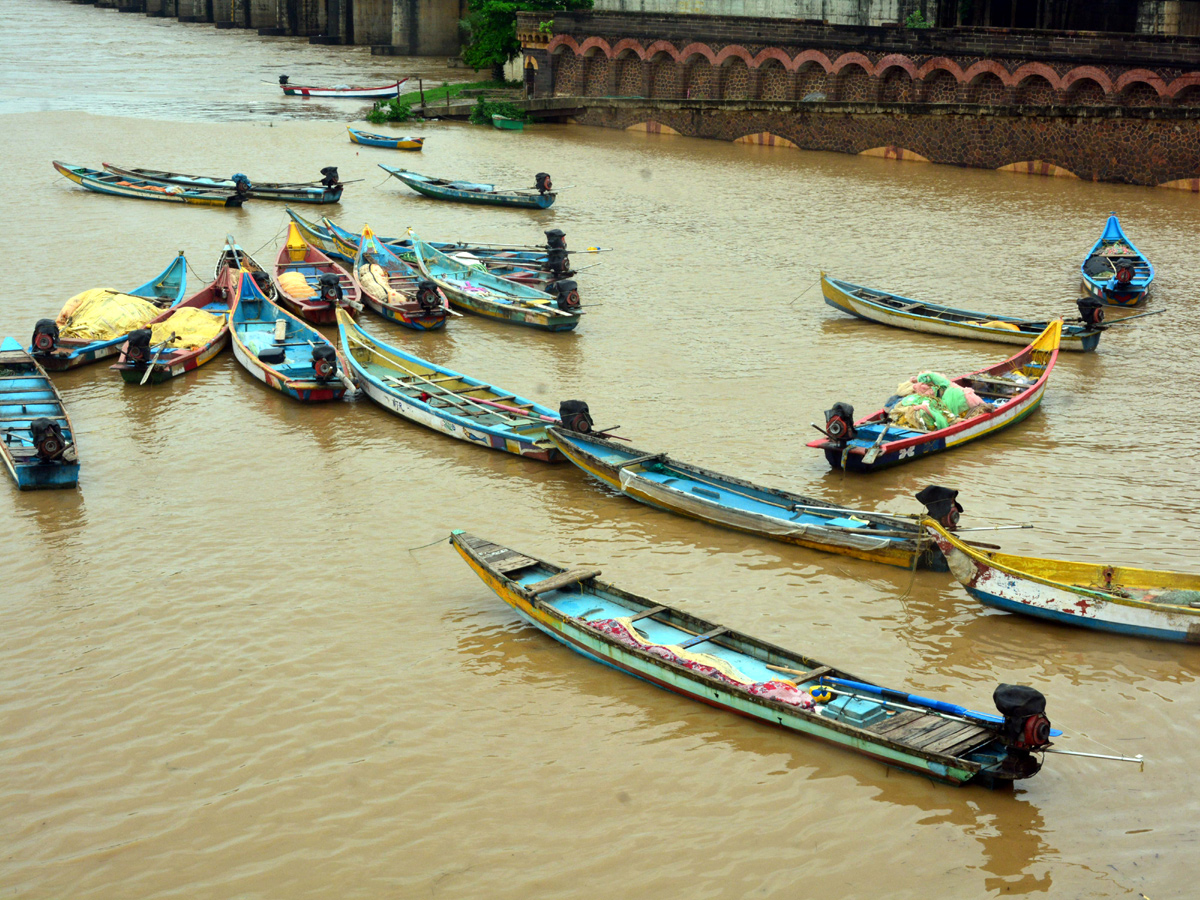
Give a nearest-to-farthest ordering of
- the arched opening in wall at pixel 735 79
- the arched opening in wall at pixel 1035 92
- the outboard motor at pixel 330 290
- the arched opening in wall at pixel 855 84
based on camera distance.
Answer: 1. the outboard motor at pixel 330 290
2. the arched opening in wall at pixel 1035 92
3. the arched opening in wall at pixel 855 84
4. the arched opening in wall at pixel 735 79

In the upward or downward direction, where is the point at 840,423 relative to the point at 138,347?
downward

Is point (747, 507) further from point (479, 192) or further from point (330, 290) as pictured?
point (479, 192)

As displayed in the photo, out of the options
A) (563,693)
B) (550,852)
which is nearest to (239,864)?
(550,852)

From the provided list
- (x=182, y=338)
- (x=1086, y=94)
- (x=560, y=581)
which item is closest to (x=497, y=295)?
(x=182, y=338)

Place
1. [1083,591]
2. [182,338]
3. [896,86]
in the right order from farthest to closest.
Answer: [896,86], [182,338], [1083,591]

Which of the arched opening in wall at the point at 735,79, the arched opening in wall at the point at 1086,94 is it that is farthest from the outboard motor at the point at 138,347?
the arched opening in wall at the point at 735,79

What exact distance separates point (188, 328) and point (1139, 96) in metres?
32.8

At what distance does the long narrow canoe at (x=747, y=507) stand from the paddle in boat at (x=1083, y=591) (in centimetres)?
111

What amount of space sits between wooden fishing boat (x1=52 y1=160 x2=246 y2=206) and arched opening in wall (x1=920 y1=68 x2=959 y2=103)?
26260 millimetres

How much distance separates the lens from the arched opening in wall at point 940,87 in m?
44.2

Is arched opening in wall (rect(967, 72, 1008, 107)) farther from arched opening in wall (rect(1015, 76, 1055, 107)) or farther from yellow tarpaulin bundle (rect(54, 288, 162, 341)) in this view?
yellow tarpaulin bundle (rect(54, 288, 162, 341))

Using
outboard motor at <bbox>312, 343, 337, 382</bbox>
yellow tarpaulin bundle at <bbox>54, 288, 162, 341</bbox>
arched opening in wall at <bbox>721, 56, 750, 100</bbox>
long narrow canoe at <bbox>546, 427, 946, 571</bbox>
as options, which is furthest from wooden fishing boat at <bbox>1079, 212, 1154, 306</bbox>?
arched opening in wall at <bbox>721, 56, 750, 100</bbox>

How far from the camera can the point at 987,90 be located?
142 ft

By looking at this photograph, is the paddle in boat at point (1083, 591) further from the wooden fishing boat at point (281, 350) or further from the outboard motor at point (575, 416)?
the wooden fishing boat at point (281, 350)
